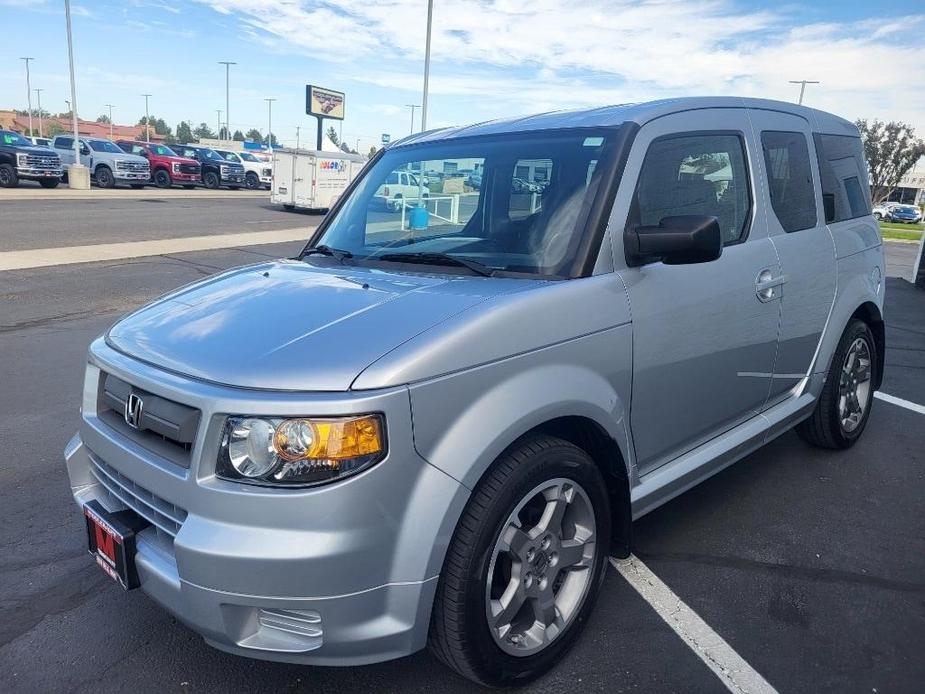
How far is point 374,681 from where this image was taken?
2.59 meters

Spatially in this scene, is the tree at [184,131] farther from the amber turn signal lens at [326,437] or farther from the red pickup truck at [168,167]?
the amber turn signal lens at [326,437]

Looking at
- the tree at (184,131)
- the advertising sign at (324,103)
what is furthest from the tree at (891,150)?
the tree at (184,131)

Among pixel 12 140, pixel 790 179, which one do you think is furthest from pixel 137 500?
pixel 12 140

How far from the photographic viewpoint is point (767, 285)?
3574 mm

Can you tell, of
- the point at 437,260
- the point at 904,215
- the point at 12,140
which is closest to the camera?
the point at 437,260

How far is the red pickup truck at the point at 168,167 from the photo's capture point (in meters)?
34.0

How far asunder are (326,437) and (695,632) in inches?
68.8

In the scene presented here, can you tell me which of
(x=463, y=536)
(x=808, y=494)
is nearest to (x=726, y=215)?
→ (x=808, y=494)

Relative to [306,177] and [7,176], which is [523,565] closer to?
[306,177]

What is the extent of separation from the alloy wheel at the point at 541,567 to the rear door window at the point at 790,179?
6.75 ft

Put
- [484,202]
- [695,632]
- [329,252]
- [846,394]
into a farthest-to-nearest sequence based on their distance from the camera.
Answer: [846,394] → [329,252] → [484,202] → [695,632]

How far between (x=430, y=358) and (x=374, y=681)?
1.21m

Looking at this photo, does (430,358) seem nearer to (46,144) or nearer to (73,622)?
(73,622)

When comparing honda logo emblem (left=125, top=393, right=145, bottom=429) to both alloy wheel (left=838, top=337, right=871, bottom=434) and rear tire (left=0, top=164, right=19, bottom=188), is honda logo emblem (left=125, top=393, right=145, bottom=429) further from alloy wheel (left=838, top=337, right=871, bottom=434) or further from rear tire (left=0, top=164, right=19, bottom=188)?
rear tire (left=0, top=164, right=19, bottom=188)
